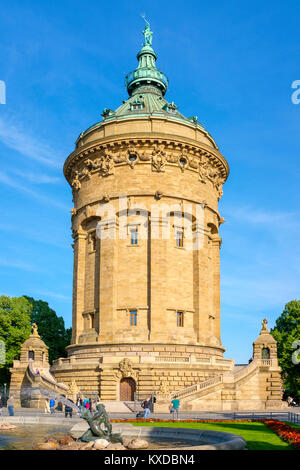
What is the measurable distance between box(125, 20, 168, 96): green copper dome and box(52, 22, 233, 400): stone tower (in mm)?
11702

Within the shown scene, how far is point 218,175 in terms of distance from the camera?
55500mm

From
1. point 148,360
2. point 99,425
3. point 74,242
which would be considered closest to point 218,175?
point 74,242

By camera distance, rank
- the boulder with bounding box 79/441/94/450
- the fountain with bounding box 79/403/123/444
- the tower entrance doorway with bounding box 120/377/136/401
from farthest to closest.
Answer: the tower entrance doorway with bounding box 120/377/136/401, the fountain with bounding box 79/403/123/444, the boulder with bounding box 79/441/94/450

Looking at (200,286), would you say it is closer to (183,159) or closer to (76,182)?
(183,159)

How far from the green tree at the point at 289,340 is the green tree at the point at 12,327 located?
1155 inches

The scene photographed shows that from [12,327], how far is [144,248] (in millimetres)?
22380

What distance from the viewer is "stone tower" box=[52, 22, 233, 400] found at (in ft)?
151

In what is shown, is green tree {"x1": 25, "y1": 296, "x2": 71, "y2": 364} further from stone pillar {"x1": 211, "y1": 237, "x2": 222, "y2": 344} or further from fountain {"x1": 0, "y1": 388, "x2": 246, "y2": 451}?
fountain {"x1": 0, "y1": 388, "x2": 246, "y2": 451}

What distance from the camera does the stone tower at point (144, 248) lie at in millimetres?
46031

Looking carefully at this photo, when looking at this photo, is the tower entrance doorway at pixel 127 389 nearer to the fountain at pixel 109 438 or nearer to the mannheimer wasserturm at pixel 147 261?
the mannheimer wasserturm at pixel 147 261

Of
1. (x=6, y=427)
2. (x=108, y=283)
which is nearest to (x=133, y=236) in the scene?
(x=108, y=283)

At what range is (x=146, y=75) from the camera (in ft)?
210

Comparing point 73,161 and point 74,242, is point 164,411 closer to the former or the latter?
point 74,242

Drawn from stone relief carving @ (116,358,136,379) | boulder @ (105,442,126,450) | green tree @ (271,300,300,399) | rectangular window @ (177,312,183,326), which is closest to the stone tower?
rectangular window @ (177,312,183,326)
